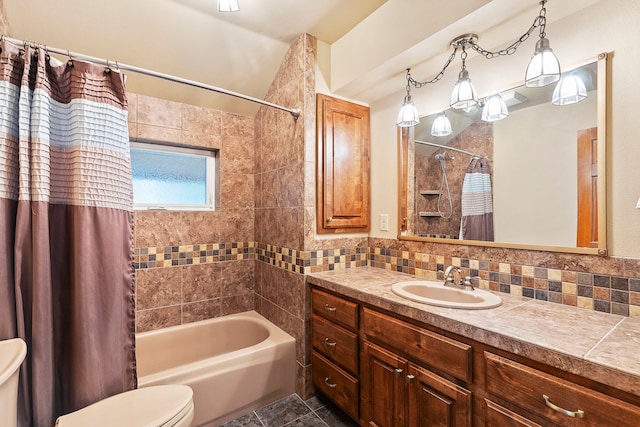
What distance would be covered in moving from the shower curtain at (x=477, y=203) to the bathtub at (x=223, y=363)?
55.8 inches

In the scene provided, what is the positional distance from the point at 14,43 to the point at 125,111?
430 millimetres

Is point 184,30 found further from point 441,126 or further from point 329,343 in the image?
point 329,343

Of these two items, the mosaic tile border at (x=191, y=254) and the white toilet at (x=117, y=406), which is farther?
the mosaic tile border at (x=191, y=254)

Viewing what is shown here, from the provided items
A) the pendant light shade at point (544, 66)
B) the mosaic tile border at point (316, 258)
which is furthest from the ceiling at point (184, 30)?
the mosaic tile border at point (316, 258)

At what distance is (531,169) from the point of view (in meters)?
1.41

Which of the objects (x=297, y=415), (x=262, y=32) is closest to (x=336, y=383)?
(x=297, y=415)

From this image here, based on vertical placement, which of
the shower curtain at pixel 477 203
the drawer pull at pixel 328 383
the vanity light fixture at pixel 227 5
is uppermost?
the vanity light fixture at pixel 227 5

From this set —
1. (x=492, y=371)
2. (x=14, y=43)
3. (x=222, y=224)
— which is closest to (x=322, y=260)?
(x=222, y=224)

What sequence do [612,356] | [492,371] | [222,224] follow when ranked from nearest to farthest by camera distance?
1. [612,356]
2. [492,371]
3. [222,224]

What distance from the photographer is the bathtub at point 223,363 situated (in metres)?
1.66

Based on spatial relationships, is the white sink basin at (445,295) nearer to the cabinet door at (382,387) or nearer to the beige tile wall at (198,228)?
the cabinet door at (382,387)

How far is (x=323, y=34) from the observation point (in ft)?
6.51

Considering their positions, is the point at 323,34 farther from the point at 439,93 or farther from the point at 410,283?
the point at 410,283

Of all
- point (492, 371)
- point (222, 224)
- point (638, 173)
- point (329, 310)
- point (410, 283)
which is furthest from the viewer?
point (222, 224)
